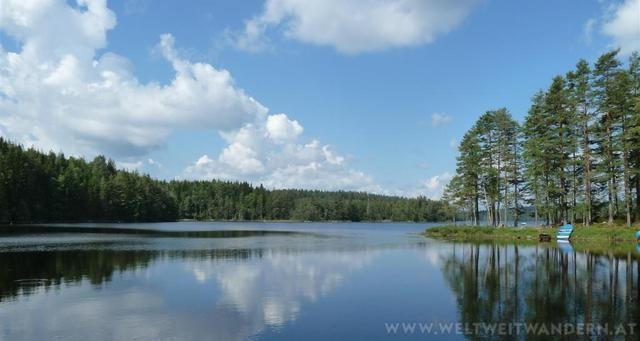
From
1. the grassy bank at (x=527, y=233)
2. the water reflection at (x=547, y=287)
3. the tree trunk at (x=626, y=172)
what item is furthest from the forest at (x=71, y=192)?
the water reflection at (x=547, y=287)

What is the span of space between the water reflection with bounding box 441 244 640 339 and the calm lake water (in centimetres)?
6

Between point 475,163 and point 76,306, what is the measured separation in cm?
6782

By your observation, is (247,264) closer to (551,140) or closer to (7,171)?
(551,140)

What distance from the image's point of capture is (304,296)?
2272cm

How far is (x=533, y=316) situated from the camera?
1803 cm

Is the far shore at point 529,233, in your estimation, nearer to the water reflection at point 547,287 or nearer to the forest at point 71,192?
the water reflection at point 547,287

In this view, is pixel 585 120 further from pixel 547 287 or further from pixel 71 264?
pixel 71 264

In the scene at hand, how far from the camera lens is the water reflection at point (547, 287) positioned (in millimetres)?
18219

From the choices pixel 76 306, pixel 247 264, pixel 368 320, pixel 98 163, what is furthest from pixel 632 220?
pixel 98 163

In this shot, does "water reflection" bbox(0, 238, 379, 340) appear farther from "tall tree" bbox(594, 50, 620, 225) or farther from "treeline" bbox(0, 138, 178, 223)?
"treeline" bbox(0, 138, 178, 223)

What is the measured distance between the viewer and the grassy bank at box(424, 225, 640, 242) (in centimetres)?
5244

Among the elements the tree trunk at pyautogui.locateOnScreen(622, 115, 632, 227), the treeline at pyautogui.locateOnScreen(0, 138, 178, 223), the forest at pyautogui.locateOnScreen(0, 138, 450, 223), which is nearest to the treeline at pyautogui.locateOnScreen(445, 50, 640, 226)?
the tree trunk at pyautogui.locateOnScreen(622, 115, 632, 227)

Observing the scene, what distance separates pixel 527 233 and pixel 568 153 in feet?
39.2

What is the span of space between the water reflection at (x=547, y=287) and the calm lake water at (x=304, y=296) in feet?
0.21
